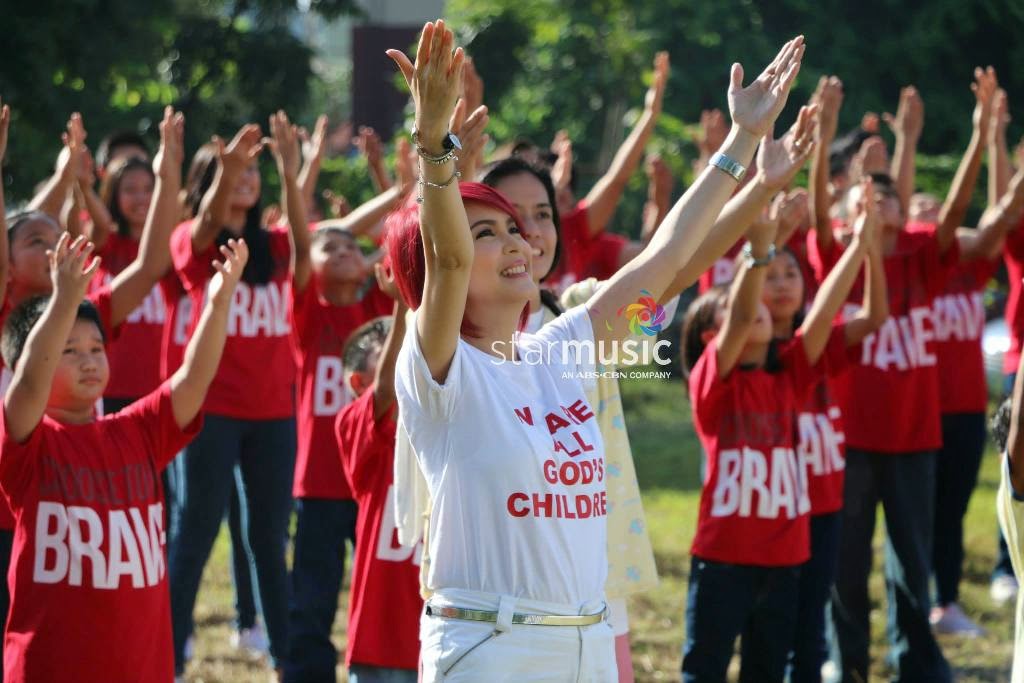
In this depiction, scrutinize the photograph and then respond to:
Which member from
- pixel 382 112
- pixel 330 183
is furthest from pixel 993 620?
pixel 382 112

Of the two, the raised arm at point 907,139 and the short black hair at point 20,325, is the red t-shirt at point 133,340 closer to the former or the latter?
the short black hair at point 20,325

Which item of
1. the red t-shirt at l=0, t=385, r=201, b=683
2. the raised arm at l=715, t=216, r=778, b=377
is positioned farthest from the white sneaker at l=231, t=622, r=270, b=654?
the raised arm at l=715, t=216, r=778, b=377

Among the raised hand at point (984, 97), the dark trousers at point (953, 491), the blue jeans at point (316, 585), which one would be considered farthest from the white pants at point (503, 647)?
the dark trousers at point (953, 491)

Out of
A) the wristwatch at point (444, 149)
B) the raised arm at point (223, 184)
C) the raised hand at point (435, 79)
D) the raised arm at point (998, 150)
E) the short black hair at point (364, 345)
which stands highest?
the raised arm at point (998, 150)

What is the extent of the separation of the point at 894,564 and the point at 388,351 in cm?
243

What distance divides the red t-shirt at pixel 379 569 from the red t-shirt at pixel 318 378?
3.56 feet

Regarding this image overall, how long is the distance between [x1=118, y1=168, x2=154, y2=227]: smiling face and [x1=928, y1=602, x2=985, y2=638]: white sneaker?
3.69 meters

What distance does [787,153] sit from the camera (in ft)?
11.1

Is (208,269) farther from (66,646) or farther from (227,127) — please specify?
(227,127)

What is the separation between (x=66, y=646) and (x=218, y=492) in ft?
5.28

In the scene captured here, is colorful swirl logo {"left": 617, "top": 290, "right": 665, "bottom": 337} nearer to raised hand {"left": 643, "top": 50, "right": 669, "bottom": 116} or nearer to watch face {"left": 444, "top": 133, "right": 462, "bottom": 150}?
watch face {"left": 444, "top": 133, "right": 462, "bottom": 150}

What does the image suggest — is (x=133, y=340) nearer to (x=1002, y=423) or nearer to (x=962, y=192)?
(x=962, y=192)

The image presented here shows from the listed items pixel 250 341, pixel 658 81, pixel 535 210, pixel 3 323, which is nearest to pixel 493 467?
pixel 535 210

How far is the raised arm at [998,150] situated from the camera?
6031mm
